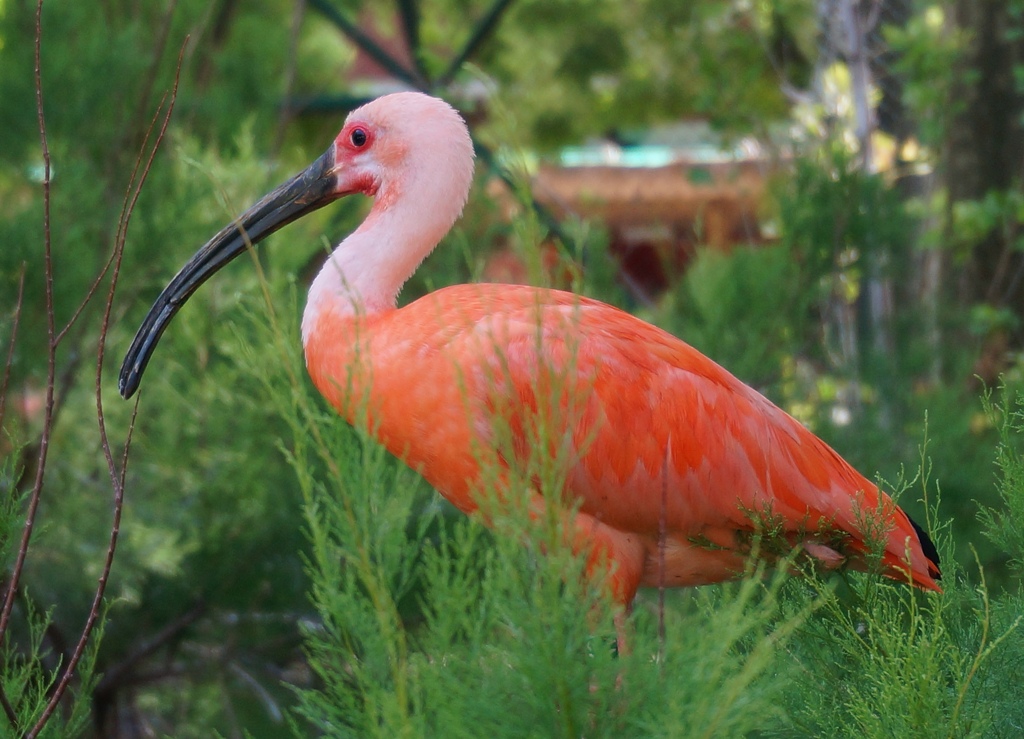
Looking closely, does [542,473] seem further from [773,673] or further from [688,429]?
[688,429]

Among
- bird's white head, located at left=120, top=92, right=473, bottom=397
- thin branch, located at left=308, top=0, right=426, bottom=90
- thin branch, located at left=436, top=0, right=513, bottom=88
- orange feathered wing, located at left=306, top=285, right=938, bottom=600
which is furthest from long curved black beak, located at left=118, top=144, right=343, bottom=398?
thin branch, located at left=308, top=0, right=426, bottom=90

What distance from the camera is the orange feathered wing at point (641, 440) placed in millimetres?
2812

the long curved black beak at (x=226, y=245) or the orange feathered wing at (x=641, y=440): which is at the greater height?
the long curved black beak at (x=226, y=245)

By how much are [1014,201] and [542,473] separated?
4586 millimetres

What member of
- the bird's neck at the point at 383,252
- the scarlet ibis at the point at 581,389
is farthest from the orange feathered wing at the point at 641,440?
the bird's neck at the point at 383,252

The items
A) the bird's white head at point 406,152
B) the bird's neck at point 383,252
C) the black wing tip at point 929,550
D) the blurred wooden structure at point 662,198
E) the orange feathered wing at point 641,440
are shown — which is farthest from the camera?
the blurred wooden structure at point 662,198

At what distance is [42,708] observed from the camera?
2215 mm

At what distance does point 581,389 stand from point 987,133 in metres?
4.69

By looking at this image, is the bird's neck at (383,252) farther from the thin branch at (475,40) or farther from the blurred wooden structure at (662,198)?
the blurred wooden structure at (662,198)

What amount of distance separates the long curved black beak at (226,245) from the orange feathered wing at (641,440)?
0.44 metres

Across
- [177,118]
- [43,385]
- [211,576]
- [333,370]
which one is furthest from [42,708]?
[177,118]

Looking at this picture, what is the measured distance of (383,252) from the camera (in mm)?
3191

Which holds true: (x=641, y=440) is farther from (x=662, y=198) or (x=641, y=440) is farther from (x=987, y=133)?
(x=662, y=198)

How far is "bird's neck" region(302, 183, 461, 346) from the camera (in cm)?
310
